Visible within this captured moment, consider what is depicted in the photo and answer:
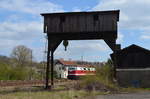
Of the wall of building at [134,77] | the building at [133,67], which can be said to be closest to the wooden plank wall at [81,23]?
the building at [133,67]

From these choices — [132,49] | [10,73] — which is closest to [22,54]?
[10,73]

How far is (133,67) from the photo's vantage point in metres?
39.6

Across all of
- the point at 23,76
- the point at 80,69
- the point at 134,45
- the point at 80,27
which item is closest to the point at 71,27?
the point at 80,27

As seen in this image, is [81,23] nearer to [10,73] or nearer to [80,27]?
[80,27]

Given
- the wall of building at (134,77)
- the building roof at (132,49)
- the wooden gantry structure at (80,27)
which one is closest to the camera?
the wooden gantry structure at (80,27)

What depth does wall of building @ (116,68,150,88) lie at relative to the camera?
37438 millimetres

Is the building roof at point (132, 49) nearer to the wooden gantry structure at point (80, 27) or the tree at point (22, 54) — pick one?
the wooden gantry structure at point (80, 27)

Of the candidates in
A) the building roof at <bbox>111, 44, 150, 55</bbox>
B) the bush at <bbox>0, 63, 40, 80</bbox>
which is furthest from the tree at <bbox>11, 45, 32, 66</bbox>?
the building roof at <bbox>111, 44, 150, 55</bbox>

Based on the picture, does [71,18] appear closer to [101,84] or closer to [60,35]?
[60,35]

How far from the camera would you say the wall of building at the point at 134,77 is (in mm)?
37438

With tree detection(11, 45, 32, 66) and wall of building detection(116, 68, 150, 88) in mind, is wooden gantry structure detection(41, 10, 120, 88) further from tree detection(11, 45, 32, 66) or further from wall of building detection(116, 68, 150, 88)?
tree detection(11, 45, 32, 66)

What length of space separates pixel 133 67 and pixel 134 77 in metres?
1.84

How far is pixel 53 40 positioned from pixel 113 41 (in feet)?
20.7

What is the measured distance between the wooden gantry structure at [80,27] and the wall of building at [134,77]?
8.08 metres
